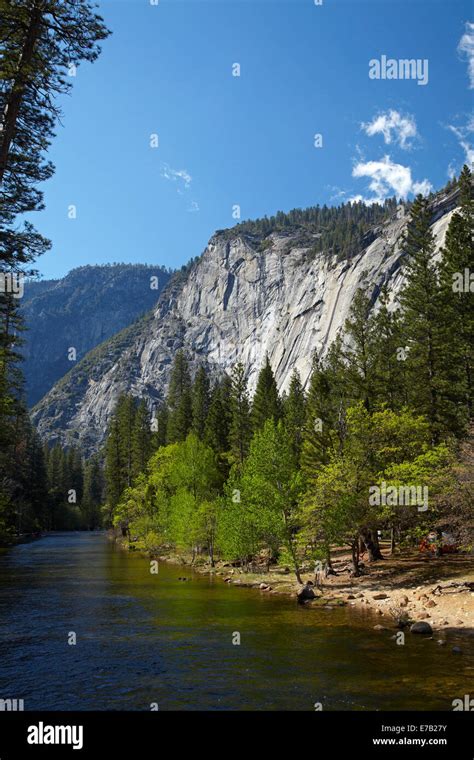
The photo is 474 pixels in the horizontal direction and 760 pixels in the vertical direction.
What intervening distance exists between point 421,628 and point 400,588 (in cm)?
772

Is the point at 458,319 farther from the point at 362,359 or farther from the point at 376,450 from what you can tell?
the point at 376,450

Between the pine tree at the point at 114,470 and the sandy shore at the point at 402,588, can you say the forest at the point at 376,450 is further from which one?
the pine tree at the point at 114,470

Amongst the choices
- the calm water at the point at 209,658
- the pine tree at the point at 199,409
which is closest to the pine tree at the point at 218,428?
the pine tree at the point at 199,409

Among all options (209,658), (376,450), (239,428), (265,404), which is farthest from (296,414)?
(209,658)

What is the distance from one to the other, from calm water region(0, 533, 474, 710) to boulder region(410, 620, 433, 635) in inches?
47.1

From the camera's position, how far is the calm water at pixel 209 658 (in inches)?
549

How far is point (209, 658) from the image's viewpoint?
17703 mm

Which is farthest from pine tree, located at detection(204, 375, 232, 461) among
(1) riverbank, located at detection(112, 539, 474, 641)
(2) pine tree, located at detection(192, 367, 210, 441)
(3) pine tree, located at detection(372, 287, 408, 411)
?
(3) pine tree, located at detection(372, 287, 408, 411)

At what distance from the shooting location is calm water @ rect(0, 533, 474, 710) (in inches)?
549

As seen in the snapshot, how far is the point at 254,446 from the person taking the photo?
3700 centimetres

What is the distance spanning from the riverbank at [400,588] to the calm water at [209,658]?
1672 millimetres

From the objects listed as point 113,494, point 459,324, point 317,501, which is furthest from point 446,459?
point 113,494
